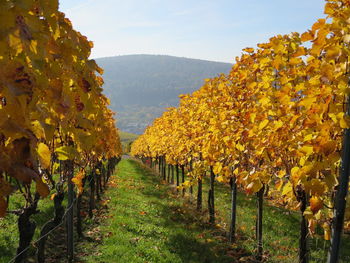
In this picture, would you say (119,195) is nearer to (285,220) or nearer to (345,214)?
→ (285,220)

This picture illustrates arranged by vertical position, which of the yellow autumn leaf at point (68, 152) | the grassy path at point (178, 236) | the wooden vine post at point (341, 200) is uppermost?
the yellow autumn leaf at point (68, 152)

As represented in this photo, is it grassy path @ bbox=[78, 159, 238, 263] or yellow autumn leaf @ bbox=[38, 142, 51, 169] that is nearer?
yellow autumn leaf @ bbox=[38, 142, 51, 169]

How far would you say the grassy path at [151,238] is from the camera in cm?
807

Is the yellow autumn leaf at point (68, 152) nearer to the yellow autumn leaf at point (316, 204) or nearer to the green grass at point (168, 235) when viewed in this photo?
the yellow autumn leaf at point (316, 204)

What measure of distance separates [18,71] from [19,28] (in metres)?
0.17

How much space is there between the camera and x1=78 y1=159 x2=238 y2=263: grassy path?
8070 millimetres

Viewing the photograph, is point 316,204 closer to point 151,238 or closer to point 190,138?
point 151,238

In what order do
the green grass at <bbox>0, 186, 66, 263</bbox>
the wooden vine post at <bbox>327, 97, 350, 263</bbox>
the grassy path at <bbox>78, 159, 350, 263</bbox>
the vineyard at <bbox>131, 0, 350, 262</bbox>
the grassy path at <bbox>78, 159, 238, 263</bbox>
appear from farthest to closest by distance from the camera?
the grassy path at <bbox>78, 159, 350, 263</bbox>
the grassy path at <bbox>78, 159, 238, 263</bbox>
the green grass at <bbox>0, 186, 66, 263</bbox>
the wooden vine post at <bbox>327, 97, 350, 263</bbox>
the vineyard at <bbox>131, 0, 350, 262</bbox>

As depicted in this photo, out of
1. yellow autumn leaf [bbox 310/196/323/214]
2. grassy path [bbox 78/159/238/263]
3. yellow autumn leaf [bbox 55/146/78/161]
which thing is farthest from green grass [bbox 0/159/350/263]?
yellow autumn leaf [bbox 310/196/323/214]

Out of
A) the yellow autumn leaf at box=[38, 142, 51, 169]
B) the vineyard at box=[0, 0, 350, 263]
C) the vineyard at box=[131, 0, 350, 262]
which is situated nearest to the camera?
the vineyard at box=[0, 0, 350, 263]

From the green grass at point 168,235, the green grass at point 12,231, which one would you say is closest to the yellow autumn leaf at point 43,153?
the green grass at point 12,231

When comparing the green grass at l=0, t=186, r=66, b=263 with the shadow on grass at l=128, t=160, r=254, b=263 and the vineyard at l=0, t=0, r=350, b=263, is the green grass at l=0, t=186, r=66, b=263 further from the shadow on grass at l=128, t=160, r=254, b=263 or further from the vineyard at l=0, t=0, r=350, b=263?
the shadow on grass at l=128, t=160, r=254, b=263

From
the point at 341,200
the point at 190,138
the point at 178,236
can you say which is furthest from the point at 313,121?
the point at 190,138

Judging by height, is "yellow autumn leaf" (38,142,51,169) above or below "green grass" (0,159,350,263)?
above
